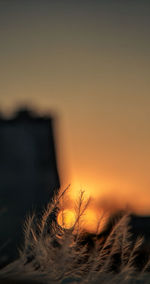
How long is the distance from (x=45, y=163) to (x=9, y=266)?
8935 millimetres

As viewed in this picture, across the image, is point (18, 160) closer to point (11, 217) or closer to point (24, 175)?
point (24, 175)

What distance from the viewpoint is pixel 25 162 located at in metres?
10.1

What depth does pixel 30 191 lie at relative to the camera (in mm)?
9531

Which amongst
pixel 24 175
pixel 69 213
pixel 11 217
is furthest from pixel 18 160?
pixel 69 213

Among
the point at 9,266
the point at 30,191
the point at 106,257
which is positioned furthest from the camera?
the point at 30,191

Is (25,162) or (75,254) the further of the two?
(25,162)

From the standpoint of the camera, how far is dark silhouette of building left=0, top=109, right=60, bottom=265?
928 centimetres

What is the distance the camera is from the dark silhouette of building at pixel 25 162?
928cm

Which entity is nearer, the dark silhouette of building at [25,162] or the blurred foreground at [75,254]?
the blurred foreground at [75,254]

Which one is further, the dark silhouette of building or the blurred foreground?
the dark silhouette of building

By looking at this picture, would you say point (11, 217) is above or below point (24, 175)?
below

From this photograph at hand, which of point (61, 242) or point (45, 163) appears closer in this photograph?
point (61, 242)

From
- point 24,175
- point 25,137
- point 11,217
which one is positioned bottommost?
point 11,217

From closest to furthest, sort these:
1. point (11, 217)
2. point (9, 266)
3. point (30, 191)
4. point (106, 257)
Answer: point (9, 266) → point (106, 257) → point (11, 217) → point (30, 191)
